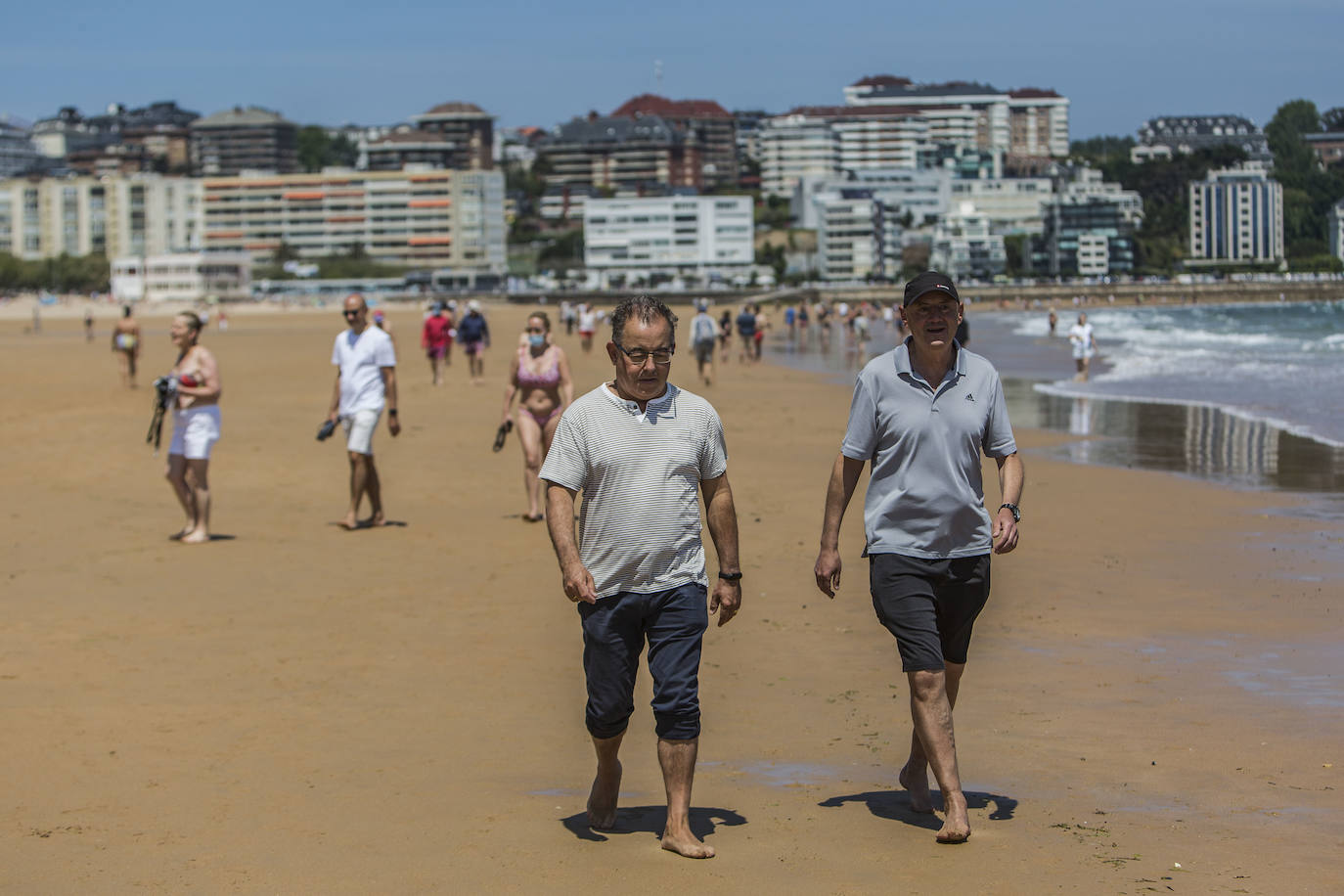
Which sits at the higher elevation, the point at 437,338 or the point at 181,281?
the point at 181,281

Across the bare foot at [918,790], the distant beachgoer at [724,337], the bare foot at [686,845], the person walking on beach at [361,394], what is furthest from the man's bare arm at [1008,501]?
the distant beachgoer at [724,337]

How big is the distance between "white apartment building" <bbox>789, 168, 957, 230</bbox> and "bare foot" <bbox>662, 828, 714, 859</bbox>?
166m

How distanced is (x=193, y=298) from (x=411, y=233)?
128ft

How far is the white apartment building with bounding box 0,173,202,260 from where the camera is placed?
173250mm

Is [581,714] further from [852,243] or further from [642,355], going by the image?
[852,243]

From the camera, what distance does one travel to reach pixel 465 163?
199 m

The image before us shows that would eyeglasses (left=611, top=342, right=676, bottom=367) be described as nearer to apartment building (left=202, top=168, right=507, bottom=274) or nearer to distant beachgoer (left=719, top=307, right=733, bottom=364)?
distant beachgoer (left=719, top=307, right=733, bottom=364)

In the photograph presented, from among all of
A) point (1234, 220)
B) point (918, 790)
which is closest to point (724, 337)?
point (918, 790)

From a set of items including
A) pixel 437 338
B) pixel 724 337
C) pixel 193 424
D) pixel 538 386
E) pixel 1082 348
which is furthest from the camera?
pixel 724 337

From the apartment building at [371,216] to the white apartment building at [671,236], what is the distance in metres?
11.7

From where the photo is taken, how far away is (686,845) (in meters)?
Answer: 4.05

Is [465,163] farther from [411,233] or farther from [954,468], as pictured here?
[954,468]

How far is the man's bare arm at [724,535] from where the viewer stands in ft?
14.0

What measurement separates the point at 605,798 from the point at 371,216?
17040 cm
